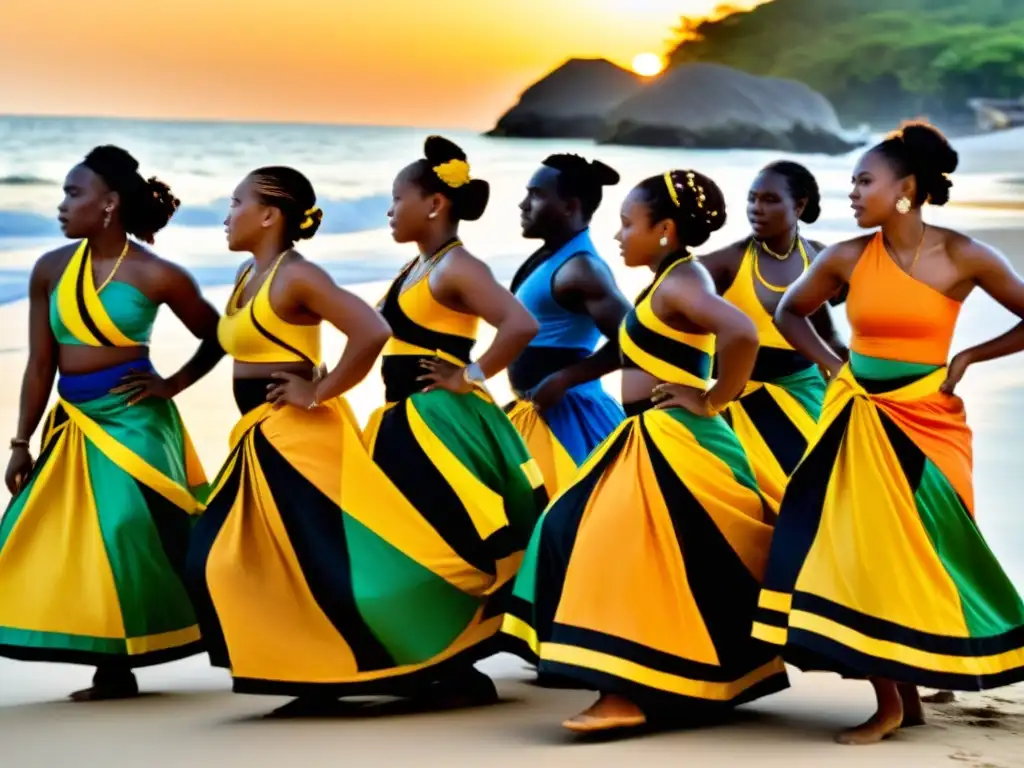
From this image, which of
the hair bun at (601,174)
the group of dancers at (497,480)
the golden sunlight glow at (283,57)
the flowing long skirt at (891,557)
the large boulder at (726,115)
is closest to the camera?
the flowing long skirt at (891,557)

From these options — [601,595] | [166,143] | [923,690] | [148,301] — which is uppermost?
[166,143]

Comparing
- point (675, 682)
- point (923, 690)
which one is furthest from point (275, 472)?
point (923, 690)

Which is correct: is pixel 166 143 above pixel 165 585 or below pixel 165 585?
above

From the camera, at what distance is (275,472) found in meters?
5.42

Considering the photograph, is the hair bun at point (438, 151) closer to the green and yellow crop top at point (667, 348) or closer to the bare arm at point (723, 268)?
the green and yellow crop top at point (667, 348)

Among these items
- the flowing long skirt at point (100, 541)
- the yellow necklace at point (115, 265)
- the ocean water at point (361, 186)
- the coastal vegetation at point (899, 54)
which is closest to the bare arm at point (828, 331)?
the flowing long skirt at point (100, 541)

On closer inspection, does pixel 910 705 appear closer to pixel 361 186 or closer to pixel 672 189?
pixel 672 189

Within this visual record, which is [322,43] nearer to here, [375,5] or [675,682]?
[375,5]

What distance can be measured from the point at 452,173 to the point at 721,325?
1.07 m

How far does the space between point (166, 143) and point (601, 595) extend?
1018 cm

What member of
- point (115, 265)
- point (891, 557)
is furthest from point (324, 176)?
point (891, 557)

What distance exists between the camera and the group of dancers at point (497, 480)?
4.97 metres

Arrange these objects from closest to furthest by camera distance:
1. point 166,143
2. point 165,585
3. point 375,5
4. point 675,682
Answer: point 675,682 → point 165,585 → point 375,5 → point 166,143

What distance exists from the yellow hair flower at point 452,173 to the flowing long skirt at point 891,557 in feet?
4.42
